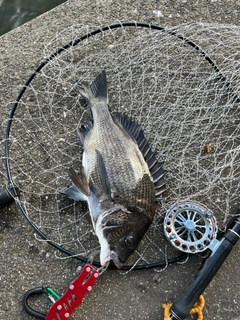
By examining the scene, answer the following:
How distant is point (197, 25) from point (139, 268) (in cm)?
233

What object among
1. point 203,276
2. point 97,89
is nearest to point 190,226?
point 203,276

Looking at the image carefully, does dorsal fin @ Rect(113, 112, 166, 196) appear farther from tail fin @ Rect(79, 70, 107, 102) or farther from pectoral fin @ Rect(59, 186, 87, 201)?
pectoral fin @ Rect(59, 186, 87, 201)

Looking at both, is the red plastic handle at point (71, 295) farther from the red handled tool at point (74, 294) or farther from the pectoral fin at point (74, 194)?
the pectoral fin at point (74, 194)

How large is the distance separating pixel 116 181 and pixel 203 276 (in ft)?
2.77

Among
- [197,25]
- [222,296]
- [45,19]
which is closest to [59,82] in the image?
[45,19]

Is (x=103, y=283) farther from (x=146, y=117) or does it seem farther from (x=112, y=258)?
(x=146, y=117)

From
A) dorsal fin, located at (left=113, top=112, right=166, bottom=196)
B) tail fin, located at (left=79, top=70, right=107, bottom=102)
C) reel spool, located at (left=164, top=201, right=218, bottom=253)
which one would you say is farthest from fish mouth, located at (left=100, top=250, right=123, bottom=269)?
tail fin, located at (left=79, top=70, right=107, bottom=102)

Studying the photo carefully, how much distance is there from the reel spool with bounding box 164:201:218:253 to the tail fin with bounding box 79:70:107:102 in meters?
1.06

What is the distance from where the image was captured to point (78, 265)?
8.38 feet

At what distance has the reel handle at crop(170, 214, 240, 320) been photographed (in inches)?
89.3

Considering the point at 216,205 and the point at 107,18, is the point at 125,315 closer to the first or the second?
the point at 216,205

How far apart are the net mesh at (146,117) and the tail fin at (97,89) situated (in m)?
0.16

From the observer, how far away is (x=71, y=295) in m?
2.27

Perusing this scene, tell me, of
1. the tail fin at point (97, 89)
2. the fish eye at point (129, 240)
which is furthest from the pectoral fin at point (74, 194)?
the tail fin at point (97, 89)
